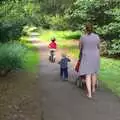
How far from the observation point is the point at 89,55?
1205 cm

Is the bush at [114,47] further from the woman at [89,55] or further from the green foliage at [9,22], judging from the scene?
the woman at [89,55]

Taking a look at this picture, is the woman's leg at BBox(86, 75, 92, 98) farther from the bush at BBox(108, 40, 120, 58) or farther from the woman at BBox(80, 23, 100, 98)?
the bush at BBox(108, 40, 120, 58)

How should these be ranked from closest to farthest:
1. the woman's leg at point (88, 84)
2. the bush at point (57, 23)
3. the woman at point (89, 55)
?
the woman's leg at point (88, 84) < the woman at point (89, 55) < the bush at point (57, 23)

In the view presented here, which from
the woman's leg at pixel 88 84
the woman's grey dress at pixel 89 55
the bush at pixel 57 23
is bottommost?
the bush at pixel 57 23

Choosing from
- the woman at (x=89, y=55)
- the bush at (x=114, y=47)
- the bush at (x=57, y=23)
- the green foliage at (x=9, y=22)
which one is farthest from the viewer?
the bush at (x=57, y=23)

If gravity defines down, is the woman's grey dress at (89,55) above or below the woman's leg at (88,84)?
above

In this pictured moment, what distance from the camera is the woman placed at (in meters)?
11.9

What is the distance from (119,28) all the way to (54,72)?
23.8ft

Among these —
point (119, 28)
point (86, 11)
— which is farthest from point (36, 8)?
point (119, 28)

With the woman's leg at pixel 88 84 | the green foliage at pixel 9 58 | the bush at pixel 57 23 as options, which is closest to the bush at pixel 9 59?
Result: the green foliage at pixel 9 58

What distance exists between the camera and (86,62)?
1209 centimetres

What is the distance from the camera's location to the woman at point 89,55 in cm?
1192

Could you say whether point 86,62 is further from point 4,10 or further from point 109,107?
point 4,10

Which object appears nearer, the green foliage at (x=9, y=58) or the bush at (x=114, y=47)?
the green foliage at (x=9, y=58)
